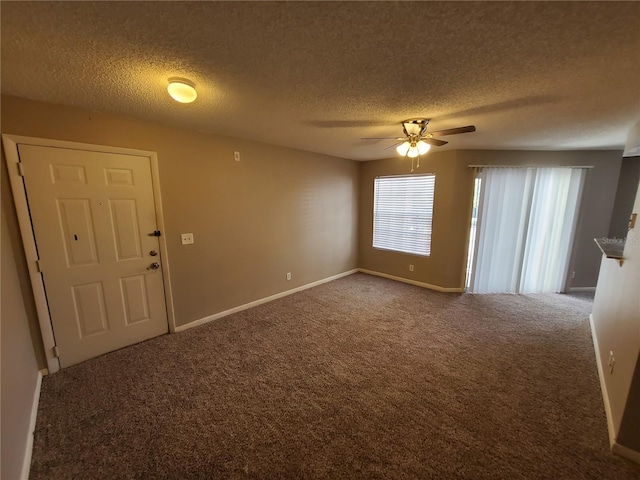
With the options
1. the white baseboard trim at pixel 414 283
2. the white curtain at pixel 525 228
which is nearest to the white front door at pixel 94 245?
the white baseboard trim at pixel 414 283

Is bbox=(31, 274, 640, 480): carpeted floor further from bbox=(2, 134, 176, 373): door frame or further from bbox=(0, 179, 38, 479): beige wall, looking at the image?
bbox=(2, 134, 176, 373): door frame

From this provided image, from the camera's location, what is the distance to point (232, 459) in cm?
151

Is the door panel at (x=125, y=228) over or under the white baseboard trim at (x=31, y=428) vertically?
over

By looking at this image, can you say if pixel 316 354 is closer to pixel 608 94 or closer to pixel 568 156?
pixel 608 94

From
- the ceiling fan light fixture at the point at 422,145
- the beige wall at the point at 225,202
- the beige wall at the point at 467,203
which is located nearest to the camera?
the beige wall at the point at 225,202

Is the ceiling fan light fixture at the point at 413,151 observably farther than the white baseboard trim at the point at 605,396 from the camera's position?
Yes

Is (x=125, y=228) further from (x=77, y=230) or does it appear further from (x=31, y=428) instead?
(x=31, y=428)

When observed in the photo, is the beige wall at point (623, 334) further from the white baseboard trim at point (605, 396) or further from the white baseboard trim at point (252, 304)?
the white baseboard trim at point (252, 304)

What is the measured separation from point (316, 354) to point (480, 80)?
8.68 ft

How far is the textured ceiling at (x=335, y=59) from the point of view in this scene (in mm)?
1076

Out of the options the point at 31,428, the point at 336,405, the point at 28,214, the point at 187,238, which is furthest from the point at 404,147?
the point at 31,428

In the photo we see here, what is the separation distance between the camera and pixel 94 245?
233cm

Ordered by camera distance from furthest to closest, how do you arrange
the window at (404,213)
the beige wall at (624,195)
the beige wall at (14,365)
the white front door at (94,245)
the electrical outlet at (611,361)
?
1. the window at (404,213)
2. the beige wall at (624,195)
3. the white front door at (94,245)
4. the electrical outlet at (611,361)
5. the beige wall at (14,365)

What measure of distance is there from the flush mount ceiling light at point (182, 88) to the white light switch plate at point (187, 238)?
5.23 ft
